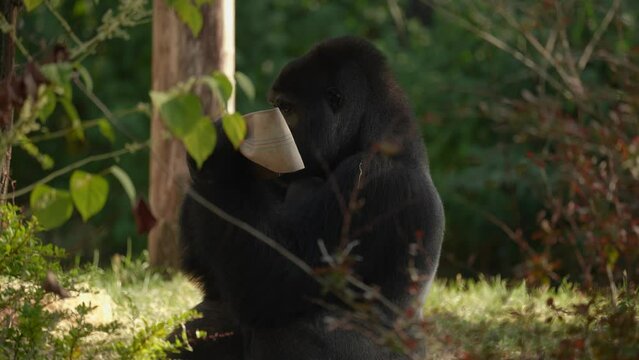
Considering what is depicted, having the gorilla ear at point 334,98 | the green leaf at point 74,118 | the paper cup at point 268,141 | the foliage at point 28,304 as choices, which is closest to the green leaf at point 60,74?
the green leaf at point 74,118

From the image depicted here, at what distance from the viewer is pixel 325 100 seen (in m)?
4.00

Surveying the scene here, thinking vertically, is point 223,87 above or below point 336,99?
above

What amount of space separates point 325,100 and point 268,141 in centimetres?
68

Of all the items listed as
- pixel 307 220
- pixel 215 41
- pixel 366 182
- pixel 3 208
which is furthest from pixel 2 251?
pixel 215 41

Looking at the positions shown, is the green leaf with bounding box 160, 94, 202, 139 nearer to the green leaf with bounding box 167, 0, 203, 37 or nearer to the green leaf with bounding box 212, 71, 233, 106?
the green leaf with bounding box 212, 71, 233, 106

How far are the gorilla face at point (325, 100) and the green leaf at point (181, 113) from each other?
1.91m

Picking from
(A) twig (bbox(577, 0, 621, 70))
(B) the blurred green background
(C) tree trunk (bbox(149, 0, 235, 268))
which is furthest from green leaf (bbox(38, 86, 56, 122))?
(B) the blurred green background

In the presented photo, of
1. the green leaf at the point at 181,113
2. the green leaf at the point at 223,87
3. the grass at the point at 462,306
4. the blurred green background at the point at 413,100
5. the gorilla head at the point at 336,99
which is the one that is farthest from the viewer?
the blurred green background at the point at 413,100

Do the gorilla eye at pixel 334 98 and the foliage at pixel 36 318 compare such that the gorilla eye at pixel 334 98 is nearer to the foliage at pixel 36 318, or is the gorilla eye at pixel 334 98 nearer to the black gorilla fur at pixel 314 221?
the black gorilla fur at pixel 314 221

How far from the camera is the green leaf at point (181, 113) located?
6.33 feet

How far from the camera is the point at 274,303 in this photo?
11.5ft

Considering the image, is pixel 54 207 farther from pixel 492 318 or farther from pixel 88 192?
pixel 492 318

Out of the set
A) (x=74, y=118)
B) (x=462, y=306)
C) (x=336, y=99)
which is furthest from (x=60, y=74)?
(x=462, y=306)

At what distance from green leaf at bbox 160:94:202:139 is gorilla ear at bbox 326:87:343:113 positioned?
2.01 meters
